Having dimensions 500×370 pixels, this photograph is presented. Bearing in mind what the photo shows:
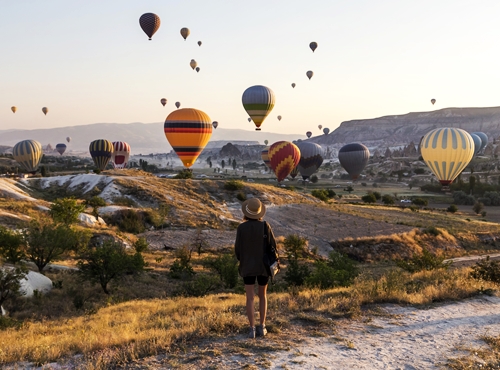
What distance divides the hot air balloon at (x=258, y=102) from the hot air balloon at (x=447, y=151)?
21527 millimetres

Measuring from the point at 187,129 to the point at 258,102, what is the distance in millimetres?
16778

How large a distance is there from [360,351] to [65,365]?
4406mm

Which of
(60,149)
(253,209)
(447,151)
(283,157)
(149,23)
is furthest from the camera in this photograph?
(60,149)

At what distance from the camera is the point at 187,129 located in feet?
150

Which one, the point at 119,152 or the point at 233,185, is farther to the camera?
the point at 119,152

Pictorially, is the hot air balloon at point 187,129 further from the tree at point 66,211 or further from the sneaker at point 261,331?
the sneaker at point 261,331

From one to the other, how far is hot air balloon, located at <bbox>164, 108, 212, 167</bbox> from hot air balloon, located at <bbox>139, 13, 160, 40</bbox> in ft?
57.2

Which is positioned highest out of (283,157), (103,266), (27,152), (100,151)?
(100,151)

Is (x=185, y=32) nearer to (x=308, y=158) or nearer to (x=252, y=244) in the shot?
(x=308, y=158)

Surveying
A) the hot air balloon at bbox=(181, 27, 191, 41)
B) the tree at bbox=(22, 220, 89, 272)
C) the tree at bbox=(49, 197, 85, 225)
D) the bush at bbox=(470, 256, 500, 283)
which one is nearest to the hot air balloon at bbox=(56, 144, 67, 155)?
the hot air balloon at bbox=(181, 27, 191, 41)

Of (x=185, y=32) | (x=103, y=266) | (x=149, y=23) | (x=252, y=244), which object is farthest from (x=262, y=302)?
(x=185, y=32)

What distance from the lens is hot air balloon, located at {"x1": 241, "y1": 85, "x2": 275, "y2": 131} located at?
197ft

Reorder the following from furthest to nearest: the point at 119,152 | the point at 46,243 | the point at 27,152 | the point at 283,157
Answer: the point at 119,152
the point at 27,152
the point at 283,157
the point at 46,243

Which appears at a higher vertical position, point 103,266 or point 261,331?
point 261,331
